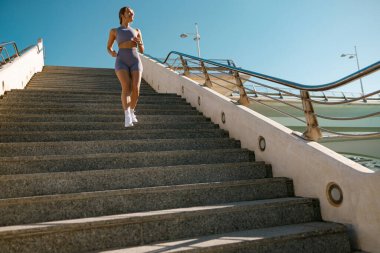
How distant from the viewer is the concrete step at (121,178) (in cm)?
287

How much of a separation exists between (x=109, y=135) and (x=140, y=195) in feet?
5.63

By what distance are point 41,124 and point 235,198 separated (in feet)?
9.84

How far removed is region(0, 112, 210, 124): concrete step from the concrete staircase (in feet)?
0.08

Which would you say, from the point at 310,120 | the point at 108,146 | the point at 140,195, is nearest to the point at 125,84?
Answer: the point at 108,146

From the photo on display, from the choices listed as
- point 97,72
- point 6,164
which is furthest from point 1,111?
point 97,72

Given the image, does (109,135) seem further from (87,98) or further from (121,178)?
(87,98)

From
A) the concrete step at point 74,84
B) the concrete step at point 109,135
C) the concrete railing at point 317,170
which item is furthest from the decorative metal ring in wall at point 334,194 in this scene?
the concrete step at point 74,84

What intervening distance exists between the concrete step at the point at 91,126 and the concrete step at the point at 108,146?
527 millimetres

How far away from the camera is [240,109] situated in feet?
15.1

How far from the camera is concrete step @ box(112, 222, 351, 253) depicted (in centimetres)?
227

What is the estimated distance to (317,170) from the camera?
3.08m

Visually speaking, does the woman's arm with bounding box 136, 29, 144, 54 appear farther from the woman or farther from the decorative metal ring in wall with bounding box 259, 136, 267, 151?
the decorative metal ring in wall with bounding box 259, 136, 267, 151

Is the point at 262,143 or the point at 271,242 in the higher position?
the point at 262,143

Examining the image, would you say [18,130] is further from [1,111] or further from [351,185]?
[351,185]
